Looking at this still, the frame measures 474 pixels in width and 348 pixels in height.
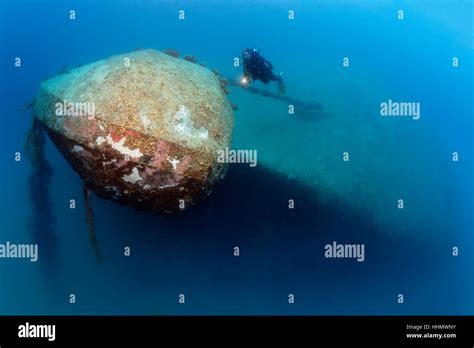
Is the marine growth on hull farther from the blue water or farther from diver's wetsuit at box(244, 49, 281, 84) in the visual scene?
diver's wetsuit at box(244, 49, 281, 84)

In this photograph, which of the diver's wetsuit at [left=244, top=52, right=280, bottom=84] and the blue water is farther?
the blue water

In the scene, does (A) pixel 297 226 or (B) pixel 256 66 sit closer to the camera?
(B) pixel 256 66

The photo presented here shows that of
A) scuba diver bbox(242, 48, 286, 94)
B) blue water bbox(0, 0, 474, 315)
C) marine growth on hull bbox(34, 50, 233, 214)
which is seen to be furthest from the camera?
blue water bbox(0, 0, 474, 315)

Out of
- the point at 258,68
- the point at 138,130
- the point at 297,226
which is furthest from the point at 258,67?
the point at 138,130

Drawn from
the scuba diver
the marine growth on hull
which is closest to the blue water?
the scuba diver

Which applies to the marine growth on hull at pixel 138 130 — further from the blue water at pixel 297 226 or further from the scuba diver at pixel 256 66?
the scuba diver at pixel 256 66

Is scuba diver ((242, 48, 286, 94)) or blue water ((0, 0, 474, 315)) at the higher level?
scuba diver ((242, 48, 286, 94))

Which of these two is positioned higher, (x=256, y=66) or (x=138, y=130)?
(x=256, y=66)

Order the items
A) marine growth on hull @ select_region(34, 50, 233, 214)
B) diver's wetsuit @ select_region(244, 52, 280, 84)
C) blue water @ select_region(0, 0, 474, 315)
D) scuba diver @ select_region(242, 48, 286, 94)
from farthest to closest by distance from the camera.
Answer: blue water @ select_region(0, 0, 474, 315) < diver's wetsuit @ select_region(244, 52, 280, 84) < scuba diver @ select_region(242, 48, 286, 94) < marine growth on hull @ select_region(34, 50, 233, 214)

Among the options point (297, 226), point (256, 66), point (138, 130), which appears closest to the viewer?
point (138, 130)

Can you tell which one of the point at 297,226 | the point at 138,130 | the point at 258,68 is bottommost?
the point at 297,226

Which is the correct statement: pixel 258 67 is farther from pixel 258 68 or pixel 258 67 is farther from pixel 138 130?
pixel 138 130

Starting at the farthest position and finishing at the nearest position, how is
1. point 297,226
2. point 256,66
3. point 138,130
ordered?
point 297,226
point 256,66
point 138,130

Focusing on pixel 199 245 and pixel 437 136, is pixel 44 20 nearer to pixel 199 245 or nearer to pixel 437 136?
pixel 199 245
